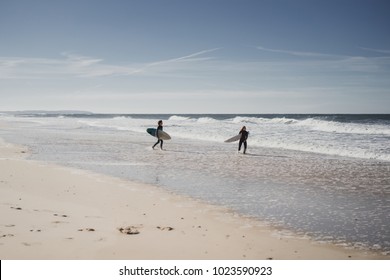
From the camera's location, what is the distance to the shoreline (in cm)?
520

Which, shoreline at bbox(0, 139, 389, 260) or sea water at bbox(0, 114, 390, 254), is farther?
sea water at bbox(0, 114, 390, 254)

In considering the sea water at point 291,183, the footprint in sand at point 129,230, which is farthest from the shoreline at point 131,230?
the sea water at point 291,183

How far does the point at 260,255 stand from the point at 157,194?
4.52 meters

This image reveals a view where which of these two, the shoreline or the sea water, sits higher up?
the sea water

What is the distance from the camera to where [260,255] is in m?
5.26

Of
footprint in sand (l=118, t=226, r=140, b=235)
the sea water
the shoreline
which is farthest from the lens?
the sea water

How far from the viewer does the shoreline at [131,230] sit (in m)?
5.20

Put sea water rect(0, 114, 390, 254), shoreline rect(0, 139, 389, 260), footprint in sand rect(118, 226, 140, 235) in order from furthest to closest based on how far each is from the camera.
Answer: sea water rect(0, 114, 390, 254) < footprint in sand rect(118, 226, 140, 235) < shoreline rect(0, 139, 389, 260)

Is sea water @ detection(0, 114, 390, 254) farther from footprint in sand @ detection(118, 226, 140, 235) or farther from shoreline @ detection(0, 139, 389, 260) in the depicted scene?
footprint in sand @ detection(118, 226, 140, 235)

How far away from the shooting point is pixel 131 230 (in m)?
6.16

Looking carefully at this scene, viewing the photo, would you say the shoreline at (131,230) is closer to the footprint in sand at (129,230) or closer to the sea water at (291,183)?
the footprint in sand at (129,230)

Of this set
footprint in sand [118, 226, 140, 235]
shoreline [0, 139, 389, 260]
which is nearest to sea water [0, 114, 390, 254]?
shoreline [0, 139, 389, 260]

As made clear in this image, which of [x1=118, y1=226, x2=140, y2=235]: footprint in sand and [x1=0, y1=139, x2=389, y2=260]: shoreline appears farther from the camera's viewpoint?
[x1=118, y1=226, x2=140, y2=235]: footprint in sand

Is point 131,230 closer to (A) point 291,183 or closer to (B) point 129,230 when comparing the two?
(B) point 129,230
